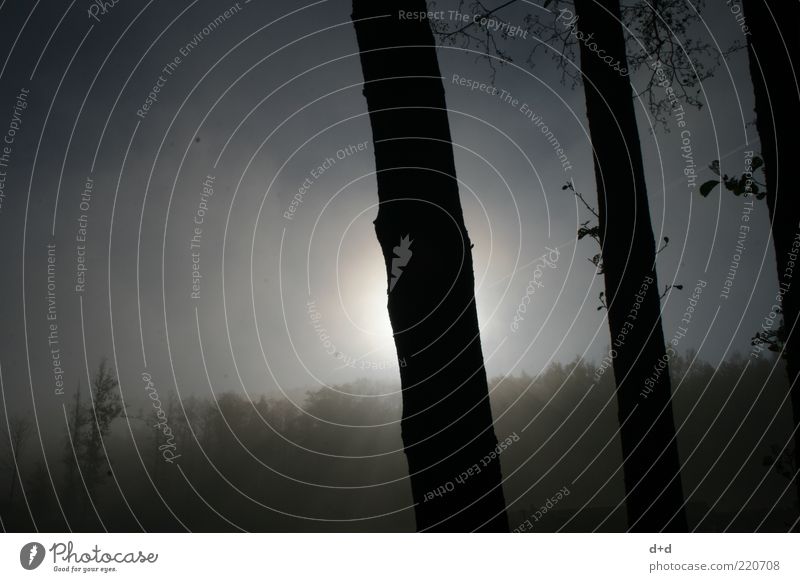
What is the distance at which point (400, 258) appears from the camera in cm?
397

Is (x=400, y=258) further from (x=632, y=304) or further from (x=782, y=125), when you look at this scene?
(x=782, y=125)

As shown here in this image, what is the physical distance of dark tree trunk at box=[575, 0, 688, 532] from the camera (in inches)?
201

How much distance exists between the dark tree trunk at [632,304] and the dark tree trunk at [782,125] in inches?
39.7

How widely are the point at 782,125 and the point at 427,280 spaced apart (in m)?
3.02

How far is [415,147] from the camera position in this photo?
3980 mm

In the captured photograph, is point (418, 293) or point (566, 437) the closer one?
point (418, 293)
